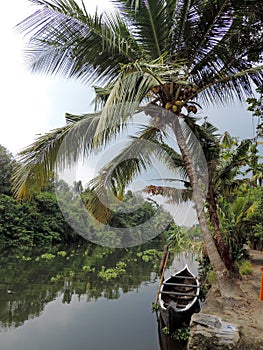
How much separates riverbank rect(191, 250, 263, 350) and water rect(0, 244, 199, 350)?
3.82ft

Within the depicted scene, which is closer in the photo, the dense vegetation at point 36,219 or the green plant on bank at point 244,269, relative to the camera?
the green plant on bank at point 244,269

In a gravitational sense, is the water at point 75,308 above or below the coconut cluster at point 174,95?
below

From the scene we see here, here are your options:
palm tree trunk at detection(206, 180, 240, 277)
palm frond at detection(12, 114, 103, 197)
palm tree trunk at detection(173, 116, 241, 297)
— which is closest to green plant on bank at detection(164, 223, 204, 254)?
palm tree trunk at detection(206, 180, 240, 277)

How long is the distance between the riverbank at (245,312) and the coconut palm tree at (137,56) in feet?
0.90

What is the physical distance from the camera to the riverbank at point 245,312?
271 cm

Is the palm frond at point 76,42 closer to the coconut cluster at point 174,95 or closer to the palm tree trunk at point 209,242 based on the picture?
the coconut cluster at point 174,95

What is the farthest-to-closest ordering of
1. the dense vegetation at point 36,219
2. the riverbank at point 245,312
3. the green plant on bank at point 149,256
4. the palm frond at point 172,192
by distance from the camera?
the dense vegetation at point 36,219, the green plant on bank at point 149,256, the palm frond at point 172,192, the riverbank at point 245,312

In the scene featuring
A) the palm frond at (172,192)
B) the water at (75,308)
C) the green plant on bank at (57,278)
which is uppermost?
the palm frond at (172,192)

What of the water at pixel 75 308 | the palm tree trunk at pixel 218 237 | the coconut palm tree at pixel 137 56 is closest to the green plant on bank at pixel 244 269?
the palm tree trunk at pixel 218 237

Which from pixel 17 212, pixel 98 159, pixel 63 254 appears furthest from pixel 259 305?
pixel 17 212

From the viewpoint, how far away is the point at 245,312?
130 inches

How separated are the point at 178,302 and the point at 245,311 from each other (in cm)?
206

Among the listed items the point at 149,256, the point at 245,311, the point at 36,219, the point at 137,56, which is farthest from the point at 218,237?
the point at 36,219

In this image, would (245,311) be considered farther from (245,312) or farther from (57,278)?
(57,278)
